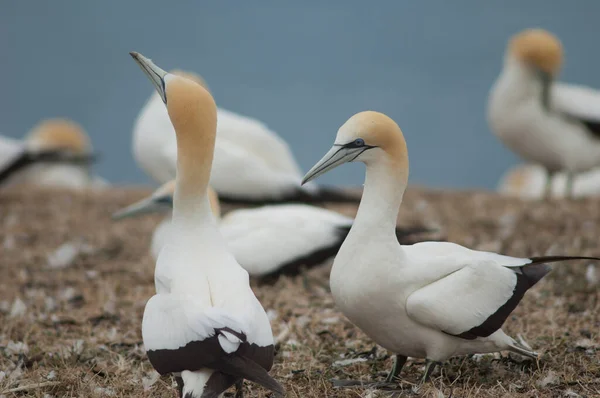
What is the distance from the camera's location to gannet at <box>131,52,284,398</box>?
3072mm

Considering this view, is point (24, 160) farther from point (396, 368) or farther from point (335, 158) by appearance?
point (396, 368)

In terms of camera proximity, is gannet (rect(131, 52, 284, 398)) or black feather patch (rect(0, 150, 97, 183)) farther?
black feather patch (rect(0, 150, 97, 183))

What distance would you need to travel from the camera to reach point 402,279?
12.3 feet

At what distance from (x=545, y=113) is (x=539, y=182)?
7591 millimetres

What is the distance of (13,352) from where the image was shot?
459cm

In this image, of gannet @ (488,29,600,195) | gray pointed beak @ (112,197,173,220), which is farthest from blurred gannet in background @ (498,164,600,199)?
gray pointed beak @ (112,197,173,220)

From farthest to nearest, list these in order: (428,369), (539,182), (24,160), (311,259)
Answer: (539,182) → (24,160) → (311,259) → (428,369)

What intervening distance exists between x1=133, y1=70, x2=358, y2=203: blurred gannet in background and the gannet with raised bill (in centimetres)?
356

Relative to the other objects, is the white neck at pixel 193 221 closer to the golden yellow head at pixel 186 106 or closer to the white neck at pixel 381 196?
the golden yellow head at pixel 186 106

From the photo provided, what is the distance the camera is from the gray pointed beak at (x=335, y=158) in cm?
385

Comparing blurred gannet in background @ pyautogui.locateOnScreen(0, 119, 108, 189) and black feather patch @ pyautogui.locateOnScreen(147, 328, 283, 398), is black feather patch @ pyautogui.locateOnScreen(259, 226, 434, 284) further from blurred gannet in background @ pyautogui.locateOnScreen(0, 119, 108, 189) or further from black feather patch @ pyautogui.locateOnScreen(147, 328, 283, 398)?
blurred gannet in background @ pyautogui.locateOnScreen(0, 119, 108, 189)

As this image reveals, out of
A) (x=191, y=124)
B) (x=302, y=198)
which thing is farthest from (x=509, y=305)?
(x=302, y=198)

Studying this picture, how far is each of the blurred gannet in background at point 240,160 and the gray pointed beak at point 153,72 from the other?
3789 mm

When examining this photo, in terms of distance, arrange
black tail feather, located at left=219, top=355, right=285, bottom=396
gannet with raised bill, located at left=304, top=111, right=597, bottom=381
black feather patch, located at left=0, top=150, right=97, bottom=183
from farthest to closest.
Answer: black feather patch, located at left=0, top=150, right=97, bottom=183, gannet with raised bill, located at left=304, top=111, right=597, bottom=381, black tail feather, located at left=219, top=355, right=285, bottom=396
